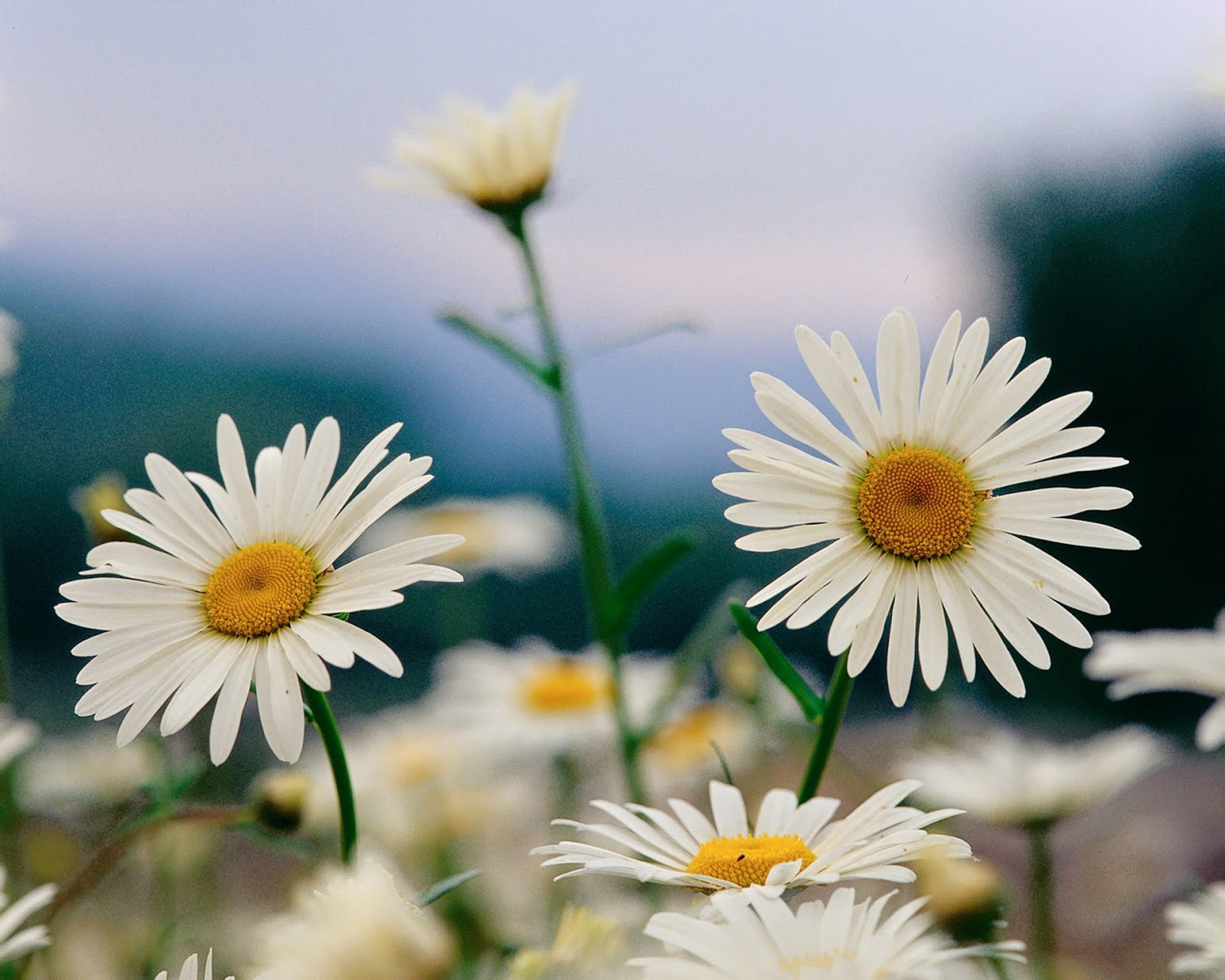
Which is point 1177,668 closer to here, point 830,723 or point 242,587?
point 830,723

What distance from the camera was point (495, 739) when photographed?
1.24 m

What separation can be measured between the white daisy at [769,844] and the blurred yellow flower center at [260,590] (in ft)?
0.42

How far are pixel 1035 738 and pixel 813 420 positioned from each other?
3.23 metres

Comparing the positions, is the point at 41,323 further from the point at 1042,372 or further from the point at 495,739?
the point at 1042,372

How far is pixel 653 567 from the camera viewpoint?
2.21 ft

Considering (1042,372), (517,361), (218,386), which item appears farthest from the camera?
(218,386)

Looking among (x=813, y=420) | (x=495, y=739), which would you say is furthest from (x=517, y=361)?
(x=495, y=739)

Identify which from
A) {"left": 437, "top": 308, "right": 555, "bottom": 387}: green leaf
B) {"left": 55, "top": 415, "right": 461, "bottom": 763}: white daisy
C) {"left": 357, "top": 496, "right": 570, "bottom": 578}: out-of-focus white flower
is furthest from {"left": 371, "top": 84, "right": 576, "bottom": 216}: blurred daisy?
{"left": 357, "top": 496, "right": 570, "bottom": 578}: out-of-focus white flower

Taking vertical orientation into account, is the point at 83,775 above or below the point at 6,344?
below

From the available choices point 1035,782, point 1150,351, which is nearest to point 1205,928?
point 1035,782

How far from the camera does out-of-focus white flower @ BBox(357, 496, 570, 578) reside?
174cm

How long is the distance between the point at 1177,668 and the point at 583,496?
39 centimetres

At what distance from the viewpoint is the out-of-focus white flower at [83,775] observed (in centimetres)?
117

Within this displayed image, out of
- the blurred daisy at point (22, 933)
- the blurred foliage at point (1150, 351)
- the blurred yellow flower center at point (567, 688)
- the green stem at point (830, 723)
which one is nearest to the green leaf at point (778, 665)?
the green stem at point (830, 723)
